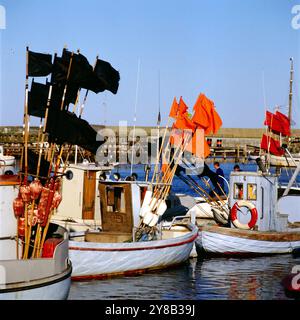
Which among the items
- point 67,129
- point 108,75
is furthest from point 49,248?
point 108,75

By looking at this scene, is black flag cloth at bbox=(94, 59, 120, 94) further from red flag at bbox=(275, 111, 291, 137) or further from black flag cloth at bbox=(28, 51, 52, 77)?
red flag at bbox=(275, 111, 291, 137)

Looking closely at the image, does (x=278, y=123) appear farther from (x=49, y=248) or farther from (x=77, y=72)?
(x=49, y=248)

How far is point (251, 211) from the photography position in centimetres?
2530

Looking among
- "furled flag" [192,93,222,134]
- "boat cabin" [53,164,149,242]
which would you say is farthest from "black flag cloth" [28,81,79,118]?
"furled flag" [192,93,222,134]

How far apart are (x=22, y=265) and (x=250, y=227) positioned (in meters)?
13.0

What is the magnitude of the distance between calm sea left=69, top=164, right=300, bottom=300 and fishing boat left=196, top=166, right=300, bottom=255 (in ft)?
2.25

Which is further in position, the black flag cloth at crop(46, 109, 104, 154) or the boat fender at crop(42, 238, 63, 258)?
the black flag cloth at crop(46, 109, 104, 154)

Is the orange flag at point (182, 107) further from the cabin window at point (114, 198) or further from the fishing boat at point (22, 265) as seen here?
the fishing boat at point (22, 265)

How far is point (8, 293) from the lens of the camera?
1388 cm

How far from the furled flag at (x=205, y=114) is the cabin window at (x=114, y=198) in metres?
4.84

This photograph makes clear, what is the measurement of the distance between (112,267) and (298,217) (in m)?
11.1

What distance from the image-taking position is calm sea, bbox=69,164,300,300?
64.4ft

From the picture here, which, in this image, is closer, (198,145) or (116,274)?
(116,274)
